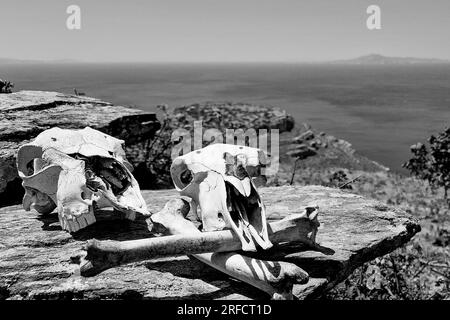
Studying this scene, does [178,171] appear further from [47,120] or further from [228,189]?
[47,120]

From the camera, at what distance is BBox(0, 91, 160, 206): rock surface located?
7762 millimetres

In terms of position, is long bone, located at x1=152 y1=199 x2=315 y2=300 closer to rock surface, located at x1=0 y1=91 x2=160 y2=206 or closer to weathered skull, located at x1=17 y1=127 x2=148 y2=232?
weathered skull, located at x1=17 y1=127 x2=148 y2=232

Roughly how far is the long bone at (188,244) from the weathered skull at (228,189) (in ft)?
0.63

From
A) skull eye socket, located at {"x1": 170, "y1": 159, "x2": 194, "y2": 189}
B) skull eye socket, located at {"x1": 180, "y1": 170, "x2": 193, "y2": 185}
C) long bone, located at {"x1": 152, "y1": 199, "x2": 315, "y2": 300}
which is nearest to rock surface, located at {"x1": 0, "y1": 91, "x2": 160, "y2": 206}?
skull eye socket, located at {"x1": 180, "y1": 170, "x2": 193, "y2": 185}

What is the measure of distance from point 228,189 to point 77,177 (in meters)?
1.96

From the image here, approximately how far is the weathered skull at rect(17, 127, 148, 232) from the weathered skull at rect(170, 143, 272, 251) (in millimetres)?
760

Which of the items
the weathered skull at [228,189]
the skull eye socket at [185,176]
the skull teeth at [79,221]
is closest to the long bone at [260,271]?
the weathered skull at [228,189]

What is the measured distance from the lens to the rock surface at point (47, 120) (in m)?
7.76

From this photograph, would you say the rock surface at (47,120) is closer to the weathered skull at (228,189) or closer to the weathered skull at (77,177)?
the weathered skull at (77,177)

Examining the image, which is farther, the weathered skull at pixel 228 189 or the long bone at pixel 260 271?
the weathered skull at pixel 228 189

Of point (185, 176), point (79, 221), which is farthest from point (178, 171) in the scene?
point (79, 221)
